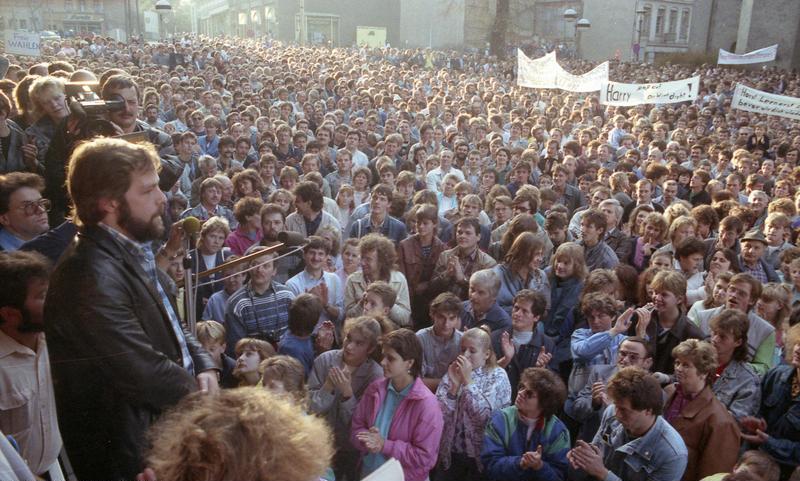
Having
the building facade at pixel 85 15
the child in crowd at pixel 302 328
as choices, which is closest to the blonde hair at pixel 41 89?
the child in crowd at pixel 302 328

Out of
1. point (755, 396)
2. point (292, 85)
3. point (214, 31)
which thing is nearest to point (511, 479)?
point (755, 396)

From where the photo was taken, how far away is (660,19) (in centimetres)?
3734

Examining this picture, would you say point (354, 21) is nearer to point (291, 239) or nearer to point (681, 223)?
point (681, 223)

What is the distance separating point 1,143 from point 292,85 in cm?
Result: 1111

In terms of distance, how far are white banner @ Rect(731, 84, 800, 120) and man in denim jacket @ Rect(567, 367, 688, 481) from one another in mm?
9593

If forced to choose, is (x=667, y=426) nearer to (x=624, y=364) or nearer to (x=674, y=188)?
(x=624, y=364)

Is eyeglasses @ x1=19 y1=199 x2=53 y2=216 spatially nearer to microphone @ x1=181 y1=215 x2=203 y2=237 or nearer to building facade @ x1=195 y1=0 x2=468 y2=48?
microphone @ x1=181 y1=215 x2=203 y2=237

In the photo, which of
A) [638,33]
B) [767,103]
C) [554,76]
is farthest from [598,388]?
[638,33]

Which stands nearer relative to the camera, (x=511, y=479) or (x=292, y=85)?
(x=511, y=479)

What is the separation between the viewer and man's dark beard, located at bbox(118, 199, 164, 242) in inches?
90.3

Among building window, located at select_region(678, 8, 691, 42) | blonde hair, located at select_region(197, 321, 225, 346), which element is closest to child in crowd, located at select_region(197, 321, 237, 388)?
blonde hair, located at select_region(197, 321, 225, 346)

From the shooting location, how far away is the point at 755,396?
3.90 meters

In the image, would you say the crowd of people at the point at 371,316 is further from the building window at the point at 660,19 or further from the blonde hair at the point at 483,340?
the building window at the point at 660,19

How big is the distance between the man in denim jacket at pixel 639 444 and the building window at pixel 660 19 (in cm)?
3790
